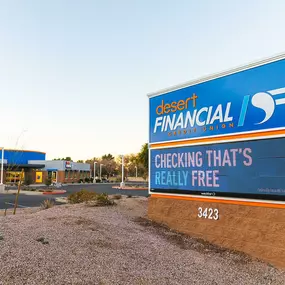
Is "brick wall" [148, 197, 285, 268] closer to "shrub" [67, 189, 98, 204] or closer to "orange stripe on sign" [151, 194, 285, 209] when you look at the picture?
"orange stripe on sign" [151, 194, 285, 209]

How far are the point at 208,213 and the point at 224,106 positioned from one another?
9.34ft

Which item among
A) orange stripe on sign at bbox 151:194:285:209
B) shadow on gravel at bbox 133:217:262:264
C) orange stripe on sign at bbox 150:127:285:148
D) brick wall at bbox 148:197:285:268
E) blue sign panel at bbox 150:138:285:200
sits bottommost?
shadow on gravel at bbox 133:217:262:264

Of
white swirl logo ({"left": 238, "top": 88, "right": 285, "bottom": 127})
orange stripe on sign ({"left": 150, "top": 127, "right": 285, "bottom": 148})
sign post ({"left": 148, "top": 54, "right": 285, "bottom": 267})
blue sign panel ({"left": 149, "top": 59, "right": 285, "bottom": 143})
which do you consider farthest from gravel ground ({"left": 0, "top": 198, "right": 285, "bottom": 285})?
white swirl logo ({"left": 238, "top": 88, "right": 285, "bottom": 127})

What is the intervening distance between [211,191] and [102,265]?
394 cm

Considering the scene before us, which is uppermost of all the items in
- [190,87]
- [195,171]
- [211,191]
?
[190,87]

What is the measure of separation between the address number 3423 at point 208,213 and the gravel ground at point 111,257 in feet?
2.28

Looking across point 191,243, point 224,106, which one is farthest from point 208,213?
point 224,106

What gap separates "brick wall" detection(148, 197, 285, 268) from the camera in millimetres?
6879

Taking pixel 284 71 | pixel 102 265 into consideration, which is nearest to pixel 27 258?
pixel 102 265

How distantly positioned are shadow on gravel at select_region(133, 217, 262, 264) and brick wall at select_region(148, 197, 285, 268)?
13 centimetres

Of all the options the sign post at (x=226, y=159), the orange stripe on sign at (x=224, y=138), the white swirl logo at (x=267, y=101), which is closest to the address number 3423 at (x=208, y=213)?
the sign post at (x=226, y=159)

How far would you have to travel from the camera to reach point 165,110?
1031 centimetres

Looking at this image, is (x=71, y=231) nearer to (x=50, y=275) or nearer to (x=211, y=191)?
(x=50, y=275)

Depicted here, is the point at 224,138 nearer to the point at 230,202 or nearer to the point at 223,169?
the point at 223,169
